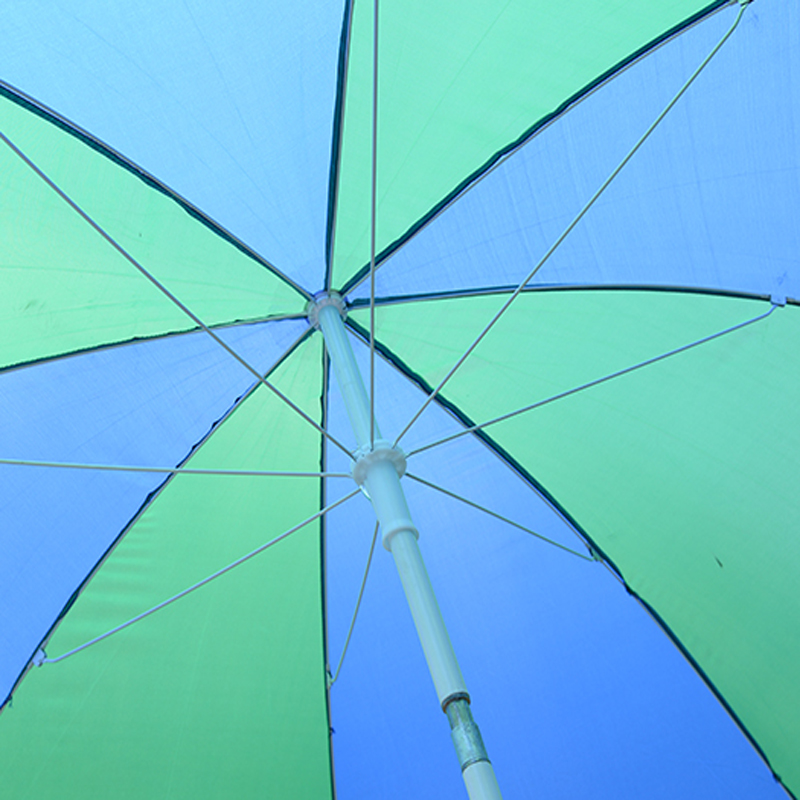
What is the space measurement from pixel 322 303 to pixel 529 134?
2.95 feet

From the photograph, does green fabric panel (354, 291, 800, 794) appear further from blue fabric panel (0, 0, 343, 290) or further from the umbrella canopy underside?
blue fabric panel (0, 0, 343, 290)

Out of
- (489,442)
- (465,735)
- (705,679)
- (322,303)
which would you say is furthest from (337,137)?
(705,679)

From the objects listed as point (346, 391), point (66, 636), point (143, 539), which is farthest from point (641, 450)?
point (66, 636)

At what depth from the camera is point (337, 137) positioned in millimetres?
2920

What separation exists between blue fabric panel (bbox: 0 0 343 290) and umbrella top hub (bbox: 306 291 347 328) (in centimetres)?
28

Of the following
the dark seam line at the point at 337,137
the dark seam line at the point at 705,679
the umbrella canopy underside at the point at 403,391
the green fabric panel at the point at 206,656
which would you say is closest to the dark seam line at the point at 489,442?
the umbrella canopy underside at the point at 403,391

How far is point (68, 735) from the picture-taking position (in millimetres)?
3057

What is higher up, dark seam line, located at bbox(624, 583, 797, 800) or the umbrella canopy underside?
the umbrella canopy underside

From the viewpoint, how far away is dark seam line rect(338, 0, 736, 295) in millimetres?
2809

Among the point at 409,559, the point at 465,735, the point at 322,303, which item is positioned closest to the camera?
the point at 465,735

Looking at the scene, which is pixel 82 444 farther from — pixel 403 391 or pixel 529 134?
pixel 529 134

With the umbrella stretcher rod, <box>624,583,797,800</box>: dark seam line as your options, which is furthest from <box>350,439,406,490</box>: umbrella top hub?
<box>624,583,797,800</box>: dark seam line

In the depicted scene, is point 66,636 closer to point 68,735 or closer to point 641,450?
→ point 68,735

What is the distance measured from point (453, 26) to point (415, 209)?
1.97 ft
